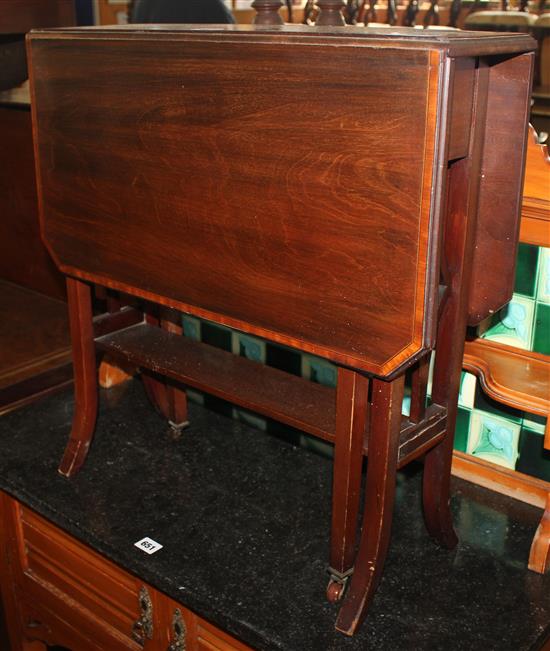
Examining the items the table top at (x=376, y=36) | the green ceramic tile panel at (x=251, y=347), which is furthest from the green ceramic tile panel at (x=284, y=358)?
the table top at (x=376, y=36)

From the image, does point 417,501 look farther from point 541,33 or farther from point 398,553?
point 541,33

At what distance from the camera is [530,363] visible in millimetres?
1931

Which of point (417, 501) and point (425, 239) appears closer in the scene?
point (425, 239)

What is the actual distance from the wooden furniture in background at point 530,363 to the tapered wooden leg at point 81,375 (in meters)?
0.93

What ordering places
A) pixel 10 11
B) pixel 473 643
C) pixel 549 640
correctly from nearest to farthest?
pixel 473 643
pixel 549 640
pixel 10 11

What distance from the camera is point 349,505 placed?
170cm

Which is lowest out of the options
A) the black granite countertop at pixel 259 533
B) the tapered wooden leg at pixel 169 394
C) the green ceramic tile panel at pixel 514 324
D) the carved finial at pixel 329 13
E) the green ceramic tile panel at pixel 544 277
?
the black granite countertop at pixel 259 533

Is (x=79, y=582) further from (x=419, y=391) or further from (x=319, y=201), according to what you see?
(x=319, y=201)

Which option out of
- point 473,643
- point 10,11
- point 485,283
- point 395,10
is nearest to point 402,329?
point 485,283

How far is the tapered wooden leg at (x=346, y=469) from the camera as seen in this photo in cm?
162

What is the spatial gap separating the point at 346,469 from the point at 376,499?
81mm

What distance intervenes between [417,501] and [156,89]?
46.0 inches

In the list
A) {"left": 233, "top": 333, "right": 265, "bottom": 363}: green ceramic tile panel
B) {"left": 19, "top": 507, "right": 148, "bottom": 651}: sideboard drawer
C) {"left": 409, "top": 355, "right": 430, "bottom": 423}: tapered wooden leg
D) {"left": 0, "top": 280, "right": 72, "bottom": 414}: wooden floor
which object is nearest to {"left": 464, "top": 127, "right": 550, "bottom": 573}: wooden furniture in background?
{"left": 409, "top": 355, "right": 430, "bottom": 423}: tapered wooden leg

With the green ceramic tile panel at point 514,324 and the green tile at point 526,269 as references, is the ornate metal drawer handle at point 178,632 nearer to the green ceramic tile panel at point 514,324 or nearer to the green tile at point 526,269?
the green ceramic tile panel at point 514,324
